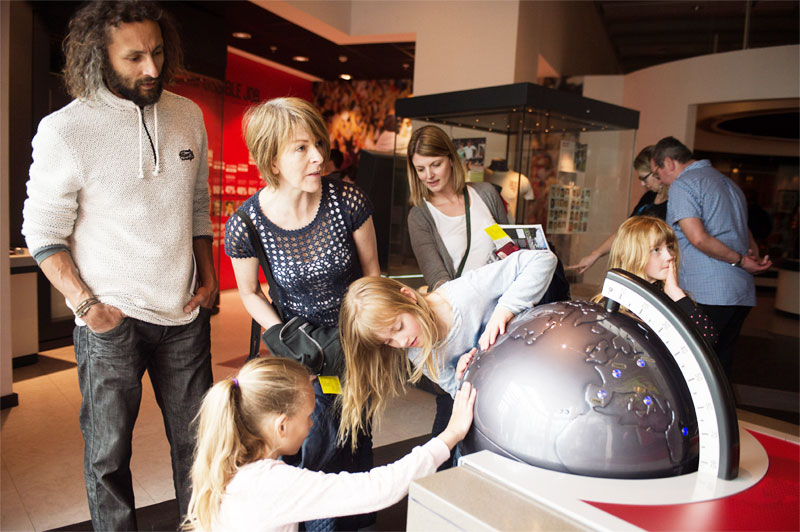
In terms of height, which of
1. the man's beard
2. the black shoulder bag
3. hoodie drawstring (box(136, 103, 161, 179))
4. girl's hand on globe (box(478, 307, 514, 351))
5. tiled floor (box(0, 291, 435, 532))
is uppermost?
the man's beard

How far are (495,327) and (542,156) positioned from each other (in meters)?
2.78

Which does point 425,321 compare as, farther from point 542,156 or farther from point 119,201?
point 542,156

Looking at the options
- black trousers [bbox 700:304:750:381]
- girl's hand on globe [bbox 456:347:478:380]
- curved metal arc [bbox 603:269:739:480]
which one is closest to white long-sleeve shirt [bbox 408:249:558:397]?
girl's hand on globe [bbox 456:347:478:380]

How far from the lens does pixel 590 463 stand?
43.6 inches

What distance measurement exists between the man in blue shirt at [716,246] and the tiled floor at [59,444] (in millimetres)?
1832

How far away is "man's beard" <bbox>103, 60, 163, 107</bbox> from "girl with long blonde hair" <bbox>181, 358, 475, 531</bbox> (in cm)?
95

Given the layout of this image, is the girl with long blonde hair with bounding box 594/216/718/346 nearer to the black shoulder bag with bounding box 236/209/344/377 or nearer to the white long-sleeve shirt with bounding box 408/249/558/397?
the white long-sleeve shirt with bounding box 408/249/558/397

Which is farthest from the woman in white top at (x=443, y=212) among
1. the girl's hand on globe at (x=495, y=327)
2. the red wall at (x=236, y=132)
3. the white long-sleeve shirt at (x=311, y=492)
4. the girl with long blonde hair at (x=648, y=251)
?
the red wall at (x=236, y=132)

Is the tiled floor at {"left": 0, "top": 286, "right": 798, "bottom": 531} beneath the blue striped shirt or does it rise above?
beneath

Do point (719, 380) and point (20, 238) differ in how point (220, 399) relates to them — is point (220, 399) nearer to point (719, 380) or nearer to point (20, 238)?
point (719, 380)

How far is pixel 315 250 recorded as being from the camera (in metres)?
1.93

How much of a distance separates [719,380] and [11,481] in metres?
3.16

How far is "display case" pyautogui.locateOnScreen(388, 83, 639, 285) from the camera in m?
3.87

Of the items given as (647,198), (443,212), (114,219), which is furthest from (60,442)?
(647,198)
